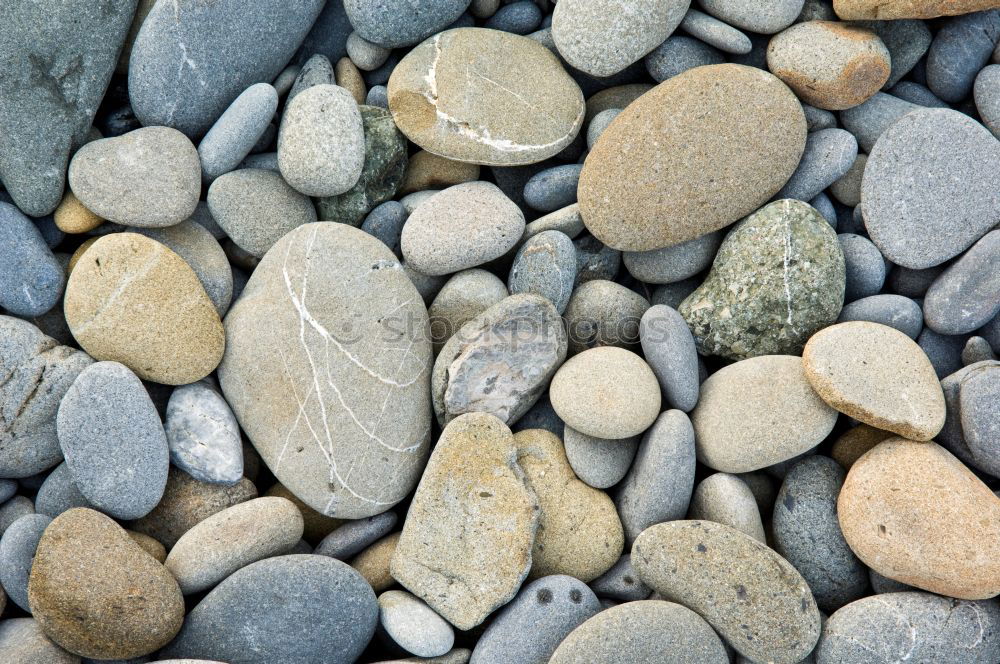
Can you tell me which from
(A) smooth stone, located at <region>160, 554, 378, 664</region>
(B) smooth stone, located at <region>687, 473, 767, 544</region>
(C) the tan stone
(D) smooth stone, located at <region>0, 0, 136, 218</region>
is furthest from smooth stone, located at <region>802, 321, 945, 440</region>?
(D) smooth stone, located at <region>0, 0, 136, 218</region>

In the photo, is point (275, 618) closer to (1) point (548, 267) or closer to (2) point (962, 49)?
(1) point (548, 267)

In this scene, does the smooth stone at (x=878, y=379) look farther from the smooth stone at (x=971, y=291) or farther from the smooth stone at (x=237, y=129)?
the smooth stone at (x=237, y=129)

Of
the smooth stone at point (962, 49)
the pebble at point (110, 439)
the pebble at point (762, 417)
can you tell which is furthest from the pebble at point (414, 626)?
the smooth stone at point (962, 49)

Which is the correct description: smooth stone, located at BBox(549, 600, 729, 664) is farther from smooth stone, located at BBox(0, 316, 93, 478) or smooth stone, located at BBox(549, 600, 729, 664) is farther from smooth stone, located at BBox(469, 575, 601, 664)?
smooth stone, located at BBox(0, 316, 93, 478)

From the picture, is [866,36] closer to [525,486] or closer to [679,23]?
[679,23]

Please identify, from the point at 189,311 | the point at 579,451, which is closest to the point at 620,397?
the point at 579,451
